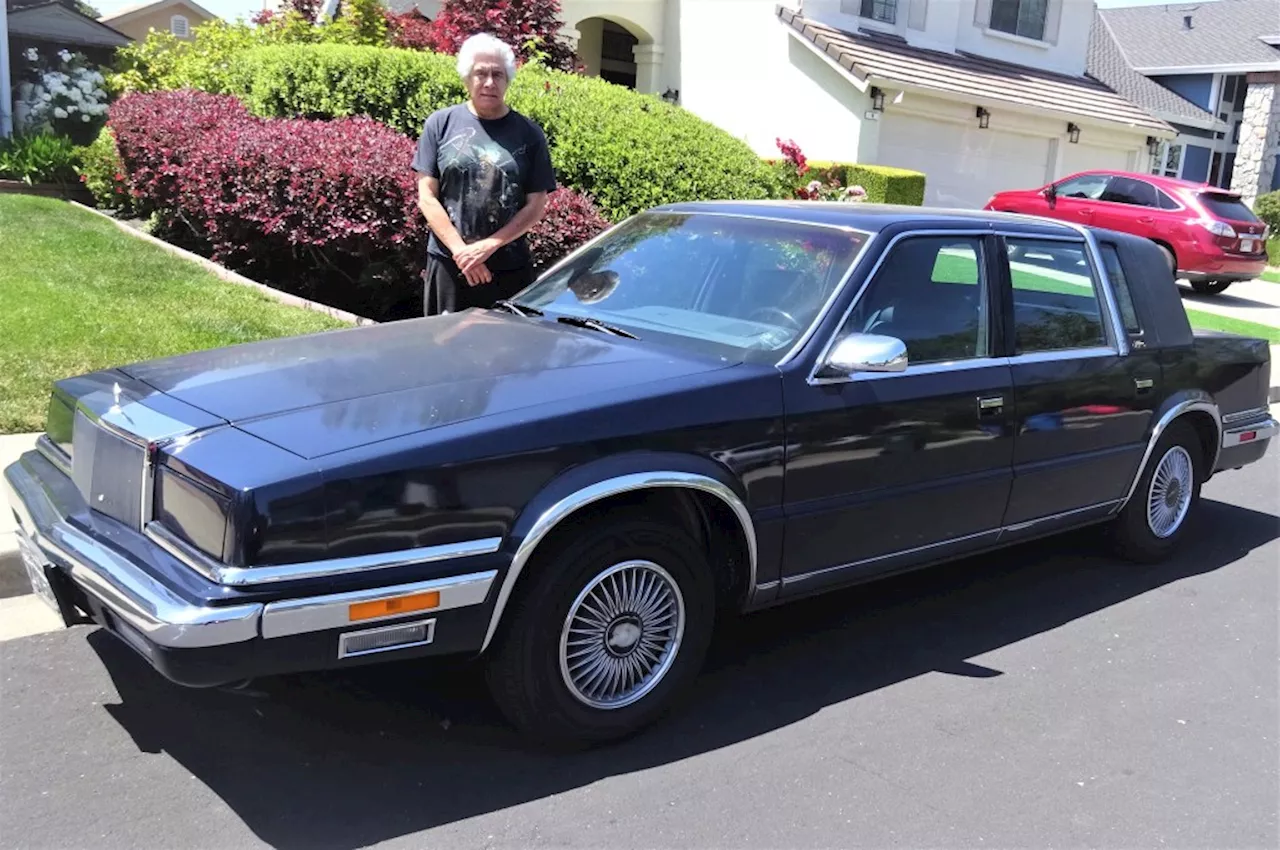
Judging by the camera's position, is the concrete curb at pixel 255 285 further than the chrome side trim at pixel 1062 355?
Yes

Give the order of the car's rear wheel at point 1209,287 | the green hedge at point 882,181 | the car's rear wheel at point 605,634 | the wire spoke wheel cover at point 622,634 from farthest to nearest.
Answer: the car's rear wheel at point 1209,287, the green hedge at point 882,181, the wire spoke wheel cover at point 622,634, the car's rear wheel at point 605,634

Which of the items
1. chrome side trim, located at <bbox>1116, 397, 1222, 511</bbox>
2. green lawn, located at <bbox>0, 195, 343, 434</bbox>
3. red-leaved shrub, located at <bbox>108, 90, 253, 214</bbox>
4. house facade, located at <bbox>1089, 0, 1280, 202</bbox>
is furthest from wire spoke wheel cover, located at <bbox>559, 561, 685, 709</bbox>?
house facade, located at <bbox>1089, 0, 1280, 202</bbox>

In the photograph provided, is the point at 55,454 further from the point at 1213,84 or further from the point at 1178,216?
the point at 1213,84

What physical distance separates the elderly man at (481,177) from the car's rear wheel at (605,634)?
2.24m

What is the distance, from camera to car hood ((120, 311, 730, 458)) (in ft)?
10.3

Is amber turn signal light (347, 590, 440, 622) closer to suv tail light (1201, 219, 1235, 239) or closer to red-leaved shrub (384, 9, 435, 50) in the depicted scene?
red-leaved shrub (384, 9, 435, 50)

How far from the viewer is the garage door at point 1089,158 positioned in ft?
71.5

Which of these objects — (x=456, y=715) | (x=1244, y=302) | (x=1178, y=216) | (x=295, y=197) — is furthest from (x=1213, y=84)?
(x=456, y=715)

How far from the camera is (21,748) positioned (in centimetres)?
336

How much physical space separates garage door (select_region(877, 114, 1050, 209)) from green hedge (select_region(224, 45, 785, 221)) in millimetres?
8789

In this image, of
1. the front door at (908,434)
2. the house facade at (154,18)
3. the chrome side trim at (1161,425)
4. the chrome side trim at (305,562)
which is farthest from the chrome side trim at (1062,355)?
the house facade at (154,18)

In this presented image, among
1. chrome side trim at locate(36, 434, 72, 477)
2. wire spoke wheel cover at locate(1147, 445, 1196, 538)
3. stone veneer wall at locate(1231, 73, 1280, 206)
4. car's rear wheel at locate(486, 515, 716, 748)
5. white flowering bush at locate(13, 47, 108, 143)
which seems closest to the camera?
car's rear wheel at locate(486, 515, 716, 748)

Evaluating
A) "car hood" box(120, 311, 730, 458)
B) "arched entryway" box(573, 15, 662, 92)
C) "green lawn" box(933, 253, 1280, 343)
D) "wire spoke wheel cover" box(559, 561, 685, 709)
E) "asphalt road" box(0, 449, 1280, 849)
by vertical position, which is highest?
"arched entryway" box(573, 15, 662, 92)

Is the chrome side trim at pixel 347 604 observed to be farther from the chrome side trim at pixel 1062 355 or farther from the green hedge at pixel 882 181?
the green hedge at pixel 882 181
